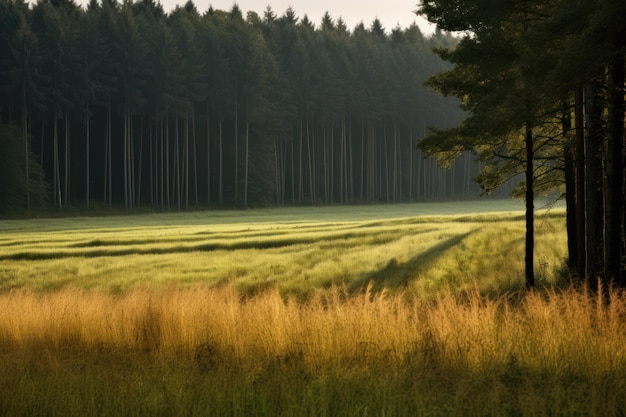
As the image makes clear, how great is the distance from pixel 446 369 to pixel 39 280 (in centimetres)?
1726

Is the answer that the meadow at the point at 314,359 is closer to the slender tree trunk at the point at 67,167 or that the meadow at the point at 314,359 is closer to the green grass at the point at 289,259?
the green grass at the point at 289,259

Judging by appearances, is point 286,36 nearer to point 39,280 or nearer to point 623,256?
point 39,280

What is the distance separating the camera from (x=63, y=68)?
66.6 meters

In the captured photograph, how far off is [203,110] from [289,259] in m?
56.8

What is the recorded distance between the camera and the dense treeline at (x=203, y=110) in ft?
217

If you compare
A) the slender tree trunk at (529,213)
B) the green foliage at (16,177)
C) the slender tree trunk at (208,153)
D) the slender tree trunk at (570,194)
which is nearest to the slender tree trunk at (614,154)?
the slender tree trunk at (529,213)

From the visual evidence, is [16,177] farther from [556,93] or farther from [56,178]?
[556,93]

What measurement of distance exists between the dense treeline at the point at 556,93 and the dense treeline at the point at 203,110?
1841 inches

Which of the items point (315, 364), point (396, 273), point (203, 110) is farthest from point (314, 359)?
point (203, 110)

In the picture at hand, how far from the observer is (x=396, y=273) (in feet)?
73.2

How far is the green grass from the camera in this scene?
2139cm

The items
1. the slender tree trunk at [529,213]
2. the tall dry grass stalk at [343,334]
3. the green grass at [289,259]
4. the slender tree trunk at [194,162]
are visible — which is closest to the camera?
the tall dry grass stalk at [343,334]

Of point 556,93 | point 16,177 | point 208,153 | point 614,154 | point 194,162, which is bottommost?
point 614,154

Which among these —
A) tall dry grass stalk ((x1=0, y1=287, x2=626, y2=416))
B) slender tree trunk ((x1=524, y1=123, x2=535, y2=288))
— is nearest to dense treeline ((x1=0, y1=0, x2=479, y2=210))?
slender tree trunk ((x1=524, y1=123, x2=535, y2=288))
